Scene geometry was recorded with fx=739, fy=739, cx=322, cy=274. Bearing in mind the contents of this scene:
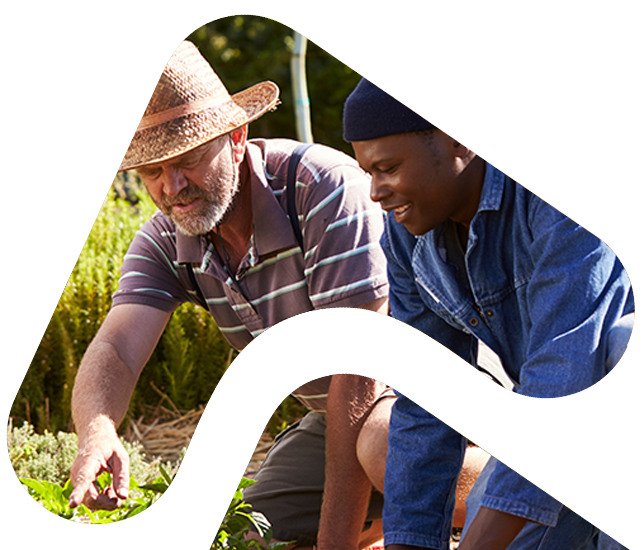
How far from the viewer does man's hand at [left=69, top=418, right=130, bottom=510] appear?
65.7 inches

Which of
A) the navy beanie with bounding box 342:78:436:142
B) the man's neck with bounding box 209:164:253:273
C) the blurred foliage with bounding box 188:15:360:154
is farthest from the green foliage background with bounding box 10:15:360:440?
the blurred foliage with bounding box 188:15:360:154

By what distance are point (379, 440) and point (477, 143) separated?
40.2 inches

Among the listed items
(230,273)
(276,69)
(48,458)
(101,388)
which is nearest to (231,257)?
(230,273)

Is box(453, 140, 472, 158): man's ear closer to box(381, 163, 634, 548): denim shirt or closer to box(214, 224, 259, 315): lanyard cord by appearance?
box(381, 163, 634, 548): denim shirt

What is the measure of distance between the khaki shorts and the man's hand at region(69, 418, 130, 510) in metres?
0.66

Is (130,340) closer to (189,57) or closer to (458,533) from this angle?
(189,57)

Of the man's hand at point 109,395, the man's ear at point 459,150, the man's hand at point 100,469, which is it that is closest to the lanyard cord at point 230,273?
the man's hand at point 109,395

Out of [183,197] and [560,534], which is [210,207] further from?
[560,534]

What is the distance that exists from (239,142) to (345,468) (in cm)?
92

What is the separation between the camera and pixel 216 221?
6.61 ft

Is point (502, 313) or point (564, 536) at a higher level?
point (502, 313)

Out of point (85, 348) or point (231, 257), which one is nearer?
point (231, 257)

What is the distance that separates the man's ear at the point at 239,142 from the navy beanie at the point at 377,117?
0.46 m

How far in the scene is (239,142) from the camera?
204 centimetres
